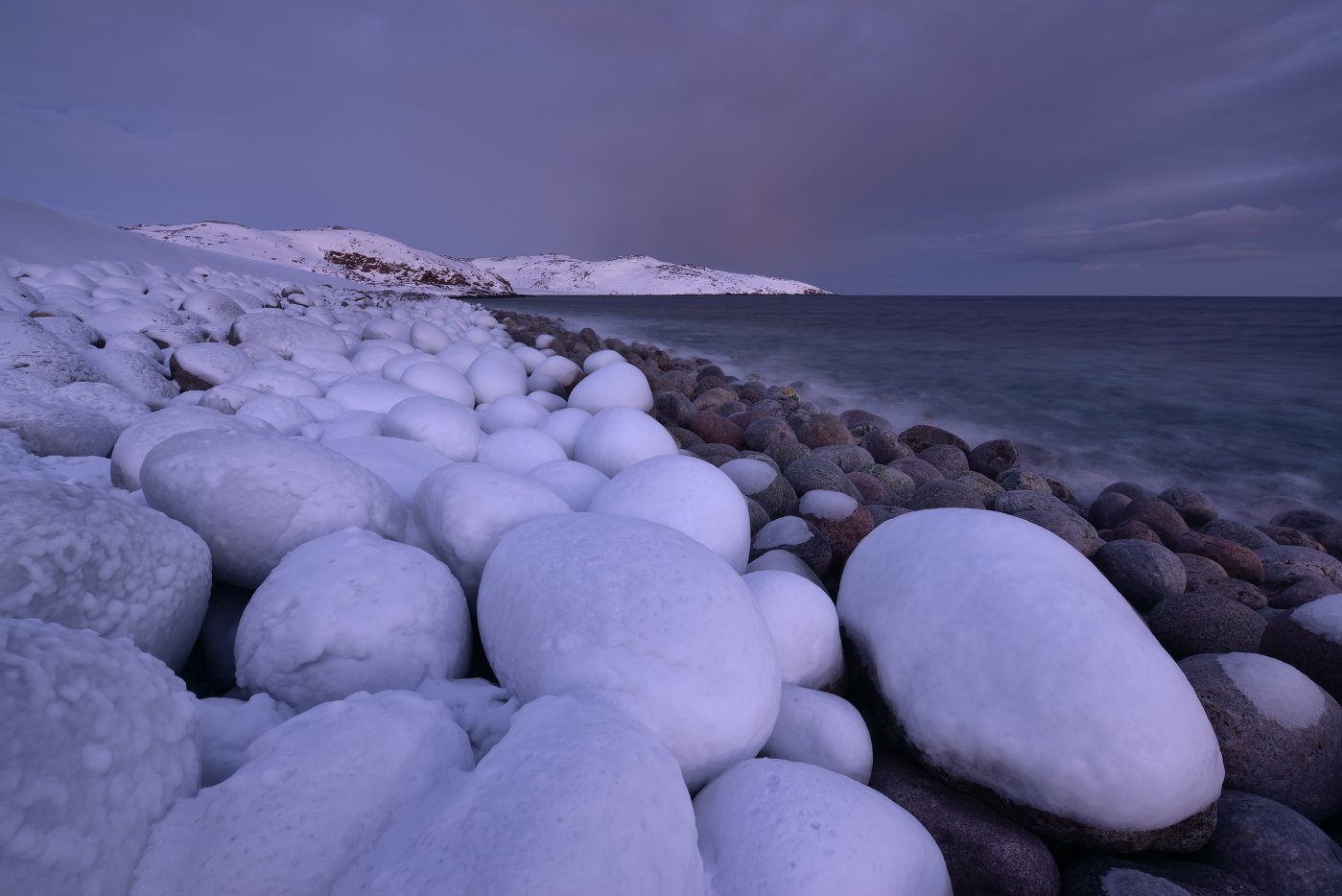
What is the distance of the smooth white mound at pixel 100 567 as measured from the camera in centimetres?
93

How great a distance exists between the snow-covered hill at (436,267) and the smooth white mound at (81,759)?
22.5 m

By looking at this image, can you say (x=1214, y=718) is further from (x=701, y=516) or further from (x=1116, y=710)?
(x=701, y=516)

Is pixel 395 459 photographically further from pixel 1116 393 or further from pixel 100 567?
pixel 1116 393

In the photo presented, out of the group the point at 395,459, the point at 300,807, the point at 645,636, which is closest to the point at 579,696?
the point at 645,636

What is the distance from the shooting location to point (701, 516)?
1738 millimetres

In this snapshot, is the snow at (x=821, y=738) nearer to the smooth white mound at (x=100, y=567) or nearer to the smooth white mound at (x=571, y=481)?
the smooth white mound at (x=571, y=481)

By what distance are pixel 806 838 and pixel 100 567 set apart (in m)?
1.26

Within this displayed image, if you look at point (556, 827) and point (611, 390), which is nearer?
point (556, 827)

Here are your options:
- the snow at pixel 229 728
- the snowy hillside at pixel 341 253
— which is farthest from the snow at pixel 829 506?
the snowy hillside at pixel 341 253

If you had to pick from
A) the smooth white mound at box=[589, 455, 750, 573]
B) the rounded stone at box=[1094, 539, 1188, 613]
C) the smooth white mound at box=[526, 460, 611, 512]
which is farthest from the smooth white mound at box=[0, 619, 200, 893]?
the rounded stone at box=[1094, 539, 1188, 613]

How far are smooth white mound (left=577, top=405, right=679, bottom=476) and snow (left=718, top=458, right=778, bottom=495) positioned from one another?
0.33 meters

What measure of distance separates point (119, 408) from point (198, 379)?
0.88m

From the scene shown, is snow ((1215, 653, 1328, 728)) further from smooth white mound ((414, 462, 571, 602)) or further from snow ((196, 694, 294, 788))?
snow ((196, 694, 294, 788))

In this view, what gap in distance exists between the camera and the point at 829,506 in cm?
243
